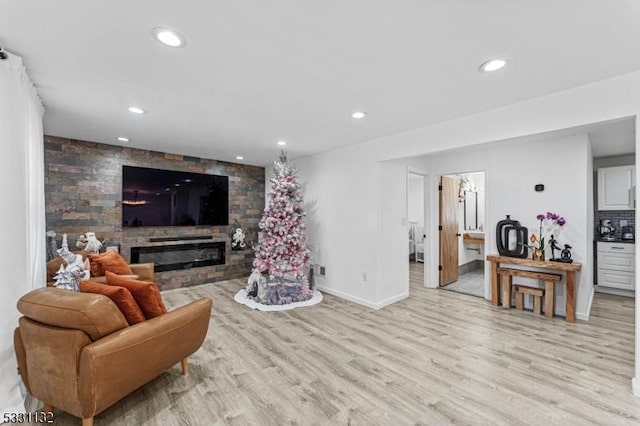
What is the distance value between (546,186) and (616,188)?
2.01m

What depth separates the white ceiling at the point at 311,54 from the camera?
A: 155cm

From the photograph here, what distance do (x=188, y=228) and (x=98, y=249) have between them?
1.38 m

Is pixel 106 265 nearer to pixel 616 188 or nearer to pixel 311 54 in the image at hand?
pixel 311 54

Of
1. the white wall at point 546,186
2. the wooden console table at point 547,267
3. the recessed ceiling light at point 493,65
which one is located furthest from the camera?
the white wall at point 546,186

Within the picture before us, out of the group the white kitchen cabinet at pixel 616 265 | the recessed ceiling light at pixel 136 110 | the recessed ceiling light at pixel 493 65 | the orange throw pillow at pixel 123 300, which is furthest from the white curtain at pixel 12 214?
the white kitchen cabinet at pixel 616 265

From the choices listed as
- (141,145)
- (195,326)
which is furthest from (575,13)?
(141,145)

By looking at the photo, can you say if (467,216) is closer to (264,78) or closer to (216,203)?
(216,203)

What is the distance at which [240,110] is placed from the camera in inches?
119

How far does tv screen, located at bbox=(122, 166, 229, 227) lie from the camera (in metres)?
4.75

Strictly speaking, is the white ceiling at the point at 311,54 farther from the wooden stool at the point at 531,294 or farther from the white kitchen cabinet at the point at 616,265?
the white kitchen cabinet at the point at 616,265

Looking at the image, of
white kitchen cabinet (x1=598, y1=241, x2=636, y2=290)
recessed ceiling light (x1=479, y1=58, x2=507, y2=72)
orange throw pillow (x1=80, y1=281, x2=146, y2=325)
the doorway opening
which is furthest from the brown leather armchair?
white kitchen cabinet (x1=598, y1=241, x2=636, y2=290)

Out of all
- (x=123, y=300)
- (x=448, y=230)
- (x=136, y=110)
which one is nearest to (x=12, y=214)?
(x=123, y=300)

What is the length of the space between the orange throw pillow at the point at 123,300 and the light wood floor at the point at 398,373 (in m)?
0.65

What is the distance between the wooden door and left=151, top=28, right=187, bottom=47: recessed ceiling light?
4.72m
